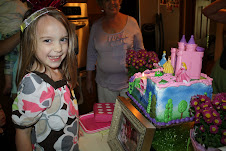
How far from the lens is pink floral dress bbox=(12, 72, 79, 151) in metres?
0.94

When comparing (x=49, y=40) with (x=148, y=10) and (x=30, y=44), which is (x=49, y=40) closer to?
(x=30, y=44)

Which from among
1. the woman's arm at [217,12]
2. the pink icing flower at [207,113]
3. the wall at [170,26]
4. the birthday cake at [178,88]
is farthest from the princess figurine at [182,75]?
the wall at [170,26]

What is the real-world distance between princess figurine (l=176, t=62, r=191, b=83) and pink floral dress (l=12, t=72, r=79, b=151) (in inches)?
25.3

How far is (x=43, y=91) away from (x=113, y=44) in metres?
1.18

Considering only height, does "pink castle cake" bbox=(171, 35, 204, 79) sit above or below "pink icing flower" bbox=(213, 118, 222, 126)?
above

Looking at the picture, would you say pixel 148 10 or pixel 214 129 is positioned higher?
pixel 148 10

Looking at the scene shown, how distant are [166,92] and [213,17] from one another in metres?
1.15

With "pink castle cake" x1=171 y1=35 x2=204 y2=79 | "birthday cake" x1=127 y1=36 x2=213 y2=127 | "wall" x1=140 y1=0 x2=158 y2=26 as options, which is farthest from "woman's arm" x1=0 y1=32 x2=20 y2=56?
"wall" x1=140 y1=0 x2=158 y2=26

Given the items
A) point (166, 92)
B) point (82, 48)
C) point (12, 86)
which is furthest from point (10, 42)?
point (82, 48)

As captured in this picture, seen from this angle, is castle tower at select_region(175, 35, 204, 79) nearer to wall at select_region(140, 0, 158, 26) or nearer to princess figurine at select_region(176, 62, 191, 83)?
princess figurine at select_region(176, 62, 191, 83)

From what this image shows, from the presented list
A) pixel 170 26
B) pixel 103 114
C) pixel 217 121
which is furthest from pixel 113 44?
pixel 170 26

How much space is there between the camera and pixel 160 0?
3.99 metres

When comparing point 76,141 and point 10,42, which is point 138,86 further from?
point 10,42

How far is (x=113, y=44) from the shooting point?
2029 mm
